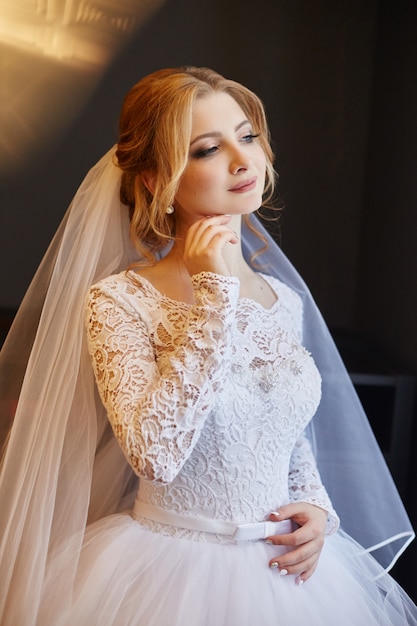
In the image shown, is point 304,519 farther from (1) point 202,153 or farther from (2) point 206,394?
(1) point 202,153

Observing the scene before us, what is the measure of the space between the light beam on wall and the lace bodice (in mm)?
609

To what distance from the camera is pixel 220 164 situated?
150 centimetres

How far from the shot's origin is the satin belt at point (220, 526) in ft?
4.82

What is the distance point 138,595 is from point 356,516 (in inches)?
24.2

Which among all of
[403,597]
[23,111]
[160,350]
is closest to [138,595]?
[160,350]

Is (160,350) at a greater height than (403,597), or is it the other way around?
(160,350)

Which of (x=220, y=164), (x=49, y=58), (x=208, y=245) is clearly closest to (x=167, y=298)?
(x=208, y=245)

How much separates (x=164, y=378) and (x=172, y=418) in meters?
0.07

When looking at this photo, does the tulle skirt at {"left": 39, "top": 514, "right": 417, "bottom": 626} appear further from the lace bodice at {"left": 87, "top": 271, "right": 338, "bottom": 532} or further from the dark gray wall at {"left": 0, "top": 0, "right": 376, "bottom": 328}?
the dark gray wall at {"left": 0, "top": 0, "right": 376, "bottom": 328}

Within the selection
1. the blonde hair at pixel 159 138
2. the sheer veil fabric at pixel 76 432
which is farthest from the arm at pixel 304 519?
the blonde hair at pixel 159 138

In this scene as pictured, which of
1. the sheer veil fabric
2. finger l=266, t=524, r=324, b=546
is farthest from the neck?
finger l=266, t=524, r=324, b=546

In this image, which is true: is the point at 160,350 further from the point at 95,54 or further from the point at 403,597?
the point at 95,54

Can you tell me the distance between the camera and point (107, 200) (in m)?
1.61

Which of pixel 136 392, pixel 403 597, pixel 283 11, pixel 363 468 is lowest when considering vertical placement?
pixel 403 597
